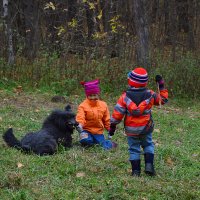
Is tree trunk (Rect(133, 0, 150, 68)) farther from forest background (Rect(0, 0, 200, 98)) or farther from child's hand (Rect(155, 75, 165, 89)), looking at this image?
child's hand (Rect(155, 75, 165, 89))

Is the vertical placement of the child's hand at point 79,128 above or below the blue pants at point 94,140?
above

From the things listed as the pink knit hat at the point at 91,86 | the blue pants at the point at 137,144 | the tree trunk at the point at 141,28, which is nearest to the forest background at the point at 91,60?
the tree trunk at the point at 141,28

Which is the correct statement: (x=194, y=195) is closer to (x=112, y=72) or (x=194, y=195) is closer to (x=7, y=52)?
(x=112, y=72)

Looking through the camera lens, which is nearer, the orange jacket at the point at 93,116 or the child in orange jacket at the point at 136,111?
the child in orange jacket at the point at 136,111

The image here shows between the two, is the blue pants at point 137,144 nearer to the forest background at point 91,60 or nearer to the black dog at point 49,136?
the black dog at point 49,136

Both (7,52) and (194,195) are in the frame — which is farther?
(7,52)

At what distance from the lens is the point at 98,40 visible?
57.8 feet

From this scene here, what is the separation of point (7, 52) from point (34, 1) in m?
8.30

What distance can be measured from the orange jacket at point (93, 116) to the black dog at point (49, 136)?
0.95ft

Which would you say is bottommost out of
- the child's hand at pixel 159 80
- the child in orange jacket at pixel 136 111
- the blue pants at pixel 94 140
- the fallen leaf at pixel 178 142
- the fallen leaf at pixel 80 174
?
the fallen leaf at pixel 178 142

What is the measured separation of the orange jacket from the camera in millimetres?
8602

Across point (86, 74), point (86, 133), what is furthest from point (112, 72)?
point (86, 133)

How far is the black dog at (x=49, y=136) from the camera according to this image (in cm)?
782

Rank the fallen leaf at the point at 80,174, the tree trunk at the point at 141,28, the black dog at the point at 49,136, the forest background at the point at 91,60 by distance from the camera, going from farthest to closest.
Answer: the tree trunk at the point at 141,28, the forest background at the point at 91,60, the black dog at the point at 49,136, the fallen leaf at the point at 80,174
